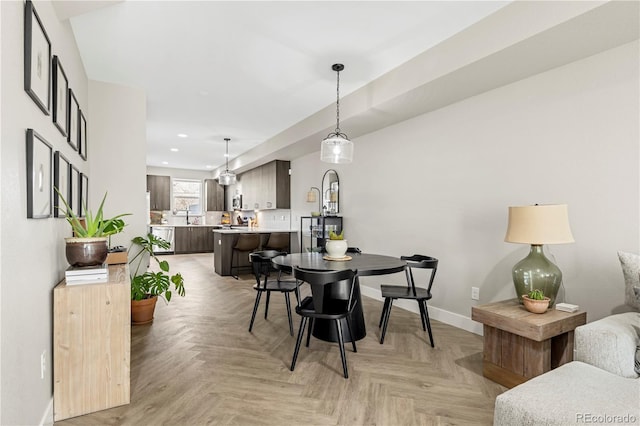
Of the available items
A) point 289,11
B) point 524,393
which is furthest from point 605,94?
point 289,11

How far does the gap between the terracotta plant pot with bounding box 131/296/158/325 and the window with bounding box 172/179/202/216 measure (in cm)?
752

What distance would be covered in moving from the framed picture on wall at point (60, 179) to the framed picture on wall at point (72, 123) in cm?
25

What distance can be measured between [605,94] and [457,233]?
5.57 ft

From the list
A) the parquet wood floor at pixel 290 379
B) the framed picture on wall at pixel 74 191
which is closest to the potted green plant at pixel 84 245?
the framed picture on wall at pixel 74 191

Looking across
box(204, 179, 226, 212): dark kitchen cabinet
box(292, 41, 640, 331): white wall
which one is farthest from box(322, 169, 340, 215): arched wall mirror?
box(204, 179, 226, 212): dark kitchen cabinet

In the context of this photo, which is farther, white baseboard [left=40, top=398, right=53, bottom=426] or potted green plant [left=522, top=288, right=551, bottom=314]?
potted green plant [left=522, top=288, right=551, bottom=314]

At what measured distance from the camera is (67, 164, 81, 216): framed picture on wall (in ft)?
8.35

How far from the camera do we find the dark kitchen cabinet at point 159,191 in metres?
10.0

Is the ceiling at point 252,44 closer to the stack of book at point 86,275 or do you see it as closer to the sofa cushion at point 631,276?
the stack of book at point 86,275

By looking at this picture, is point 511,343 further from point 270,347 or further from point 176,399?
point 176,399

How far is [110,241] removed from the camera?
3738mm

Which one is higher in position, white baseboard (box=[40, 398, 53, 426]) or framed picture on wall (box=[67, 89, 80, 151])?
framed picture on wall (box=[67, 89, 80, 151])

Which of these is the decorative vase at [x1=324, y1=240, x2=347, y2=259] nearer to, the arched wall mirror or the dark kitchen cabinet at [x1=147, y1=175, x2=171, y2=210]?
the arched wall mirror

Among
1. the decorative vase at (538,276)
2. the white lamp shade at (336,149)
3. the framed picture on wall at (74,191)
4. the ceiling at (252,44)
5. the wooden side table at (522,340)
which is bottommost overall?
the wooden side table at (522,340)
